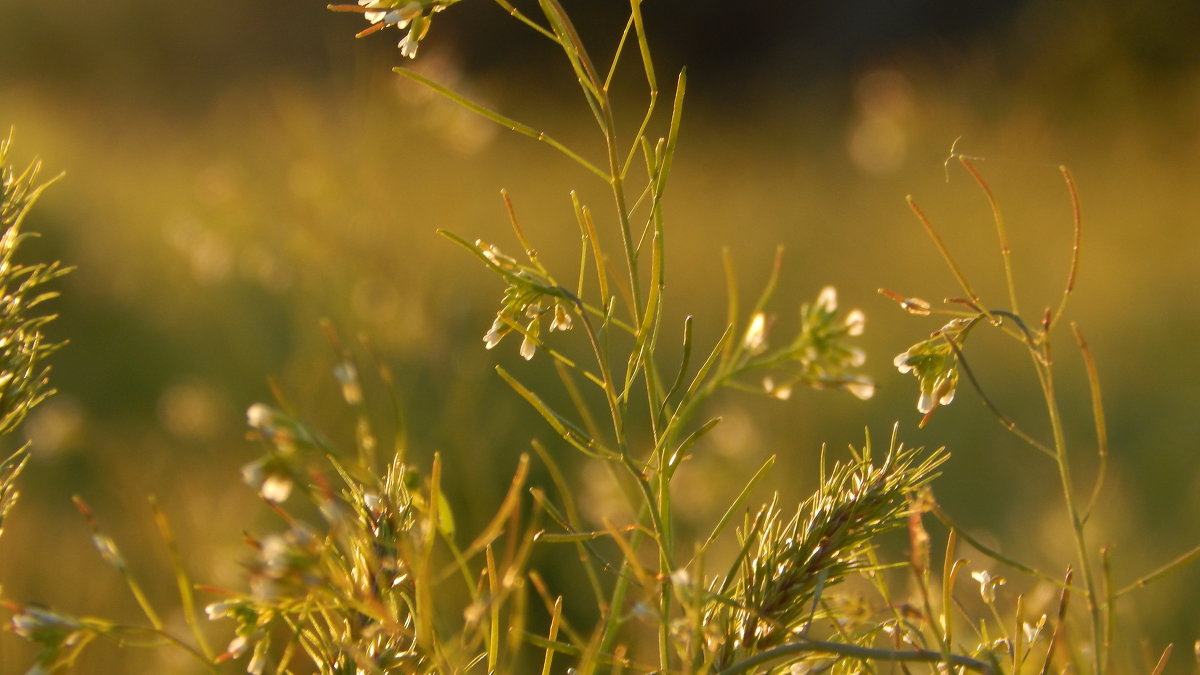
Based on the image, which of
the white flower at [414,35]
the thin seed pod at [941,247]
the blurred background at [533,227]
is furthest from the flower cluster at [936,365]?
the white flower at [414,35]

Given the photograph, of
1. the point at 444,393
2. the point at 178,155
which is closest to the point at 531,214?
the point at 178,155

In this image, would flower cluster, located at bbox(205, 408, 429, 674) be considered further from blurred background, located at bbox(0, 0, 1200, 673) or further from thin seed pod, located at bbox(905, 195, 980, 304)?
thin seed pod, located at bbox(905, 195, 980, 304)

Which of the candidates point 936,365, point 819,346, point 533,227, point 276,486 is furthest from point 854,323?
point 533,227

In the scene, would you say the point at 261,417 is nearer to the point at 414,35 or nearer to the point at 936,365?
the point at 414,35

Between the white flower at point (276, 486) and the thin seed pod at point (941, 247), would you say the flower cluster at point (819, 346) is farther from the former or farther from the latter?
the white flower at point (276, 486)

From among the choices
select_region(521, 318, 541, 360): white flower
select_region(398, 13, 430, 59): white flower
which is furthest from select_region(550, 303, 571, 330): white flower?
select_region(398, 13, 430, 59): white flower

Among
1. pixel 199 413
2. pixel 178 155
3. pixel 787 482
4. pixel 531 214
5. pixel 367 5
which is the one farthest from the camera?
pixel 178 155

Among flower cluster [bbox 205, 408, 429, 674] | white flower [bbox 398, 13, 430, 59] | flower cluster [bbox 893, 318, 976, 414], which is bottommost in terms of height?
flower cluster [bbox 205, 408, 429, 674]

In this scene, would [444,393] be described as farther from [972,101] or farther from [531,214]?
[972,101]
